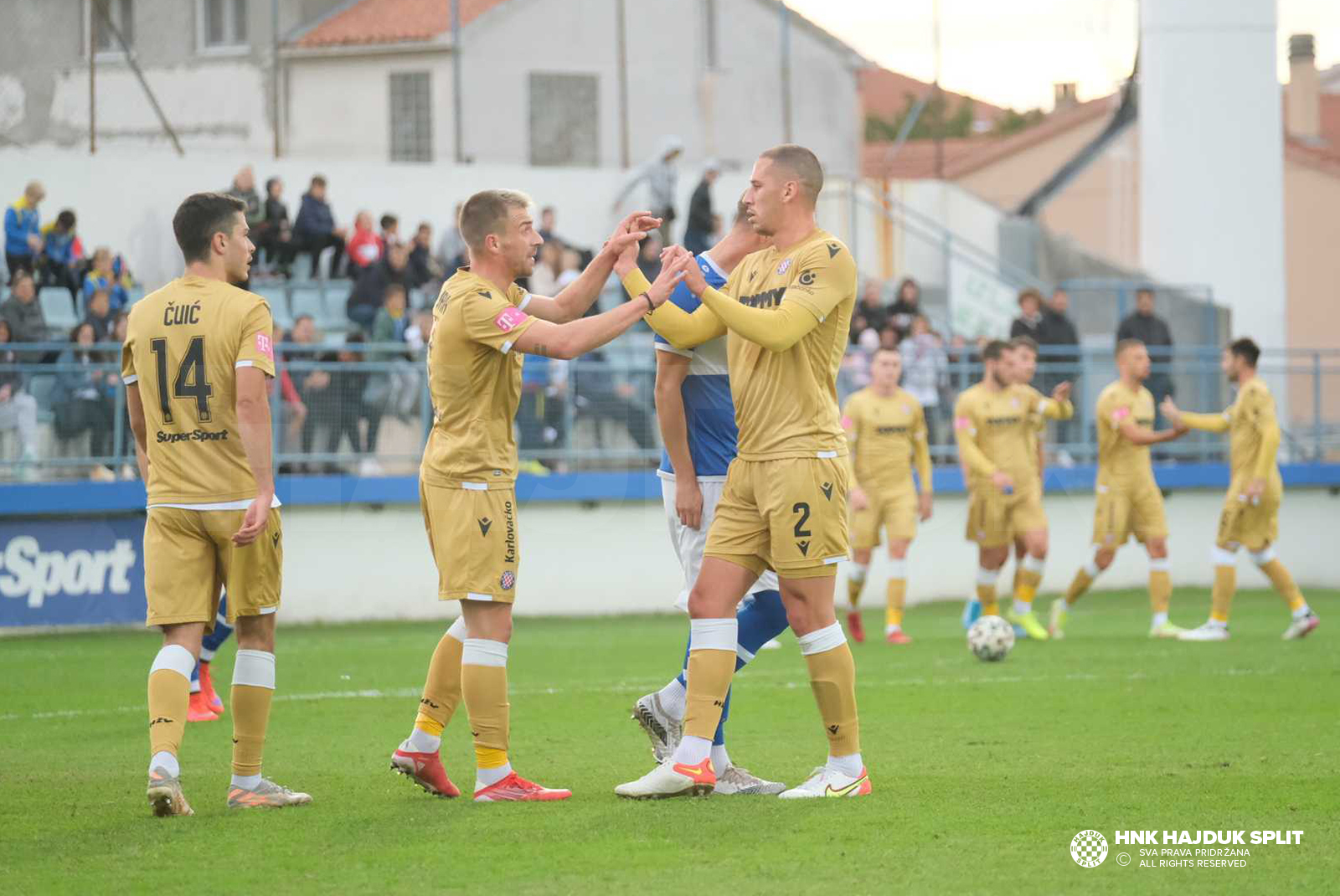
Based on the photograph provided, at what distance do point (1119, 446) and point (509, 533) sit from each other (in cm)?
946

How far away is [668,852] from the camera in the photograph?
565 centimetres

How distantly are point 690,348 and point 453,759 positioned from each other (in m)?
2.45

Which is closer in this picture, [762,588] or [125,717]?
[762,588]

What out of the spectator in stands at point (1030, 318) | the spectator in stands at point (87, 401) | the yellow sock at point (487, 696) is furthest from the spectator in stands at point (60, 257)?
the yellow sock at point (487, 696)

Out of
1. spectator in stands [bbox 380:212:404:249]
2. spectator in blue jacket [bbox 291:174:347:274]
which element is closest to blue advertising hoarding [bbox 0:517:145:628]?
spectator in stands [bbox 380:212:404:249]

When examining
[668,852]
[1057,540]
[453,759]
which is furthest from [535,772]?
[1057,540]

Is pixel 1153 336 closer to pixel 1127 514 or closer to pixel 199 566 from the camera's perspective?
pixel 1127 514

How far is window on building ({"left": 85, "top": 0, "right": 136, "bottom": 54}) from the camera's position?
2138cm

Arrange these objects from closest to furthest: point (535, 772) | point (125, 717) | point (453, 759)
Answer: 1. point (535, 772)
2. point (453, 759)
3. point (125, 717)

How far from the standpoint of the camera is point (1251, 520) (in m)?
14.4

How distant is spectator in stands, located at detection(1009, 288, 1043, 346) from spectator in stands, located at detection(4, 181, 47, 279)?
37.2 ft

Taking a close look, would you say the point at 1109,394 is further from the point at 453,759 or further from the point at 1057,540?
A: the point at 453,759

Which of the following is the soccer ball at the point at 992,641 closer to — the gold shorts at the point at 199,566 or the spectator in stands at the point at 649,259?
the gold shorts at the point at 199,566

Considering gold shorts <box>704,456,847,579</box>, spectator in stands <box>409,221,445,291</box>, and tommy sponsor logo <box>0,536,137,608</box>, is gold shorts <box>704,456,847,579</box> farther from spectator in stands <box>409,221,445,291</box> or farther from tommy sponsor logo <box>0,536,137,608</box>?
spectator in stands <box>409,221,445,291</box>
